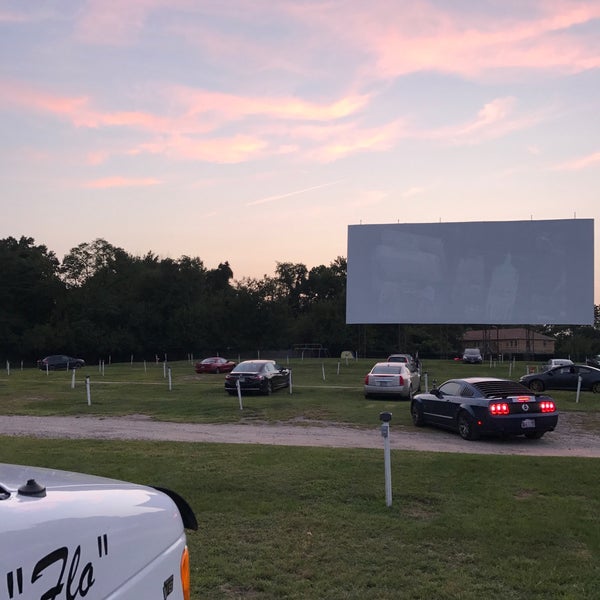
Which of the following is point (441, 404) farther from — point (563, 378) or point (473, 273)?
point (473, 273)

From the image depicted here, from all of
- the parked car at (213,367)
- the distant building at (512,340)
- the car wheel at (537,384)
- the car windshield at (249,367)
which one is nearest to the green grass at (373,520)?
the car windshield at (249,367)

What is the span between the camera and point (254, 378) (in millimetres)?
24625

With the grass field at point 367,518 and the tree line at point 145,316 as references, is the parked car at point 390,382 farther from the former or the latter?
the tree line at point 145,316

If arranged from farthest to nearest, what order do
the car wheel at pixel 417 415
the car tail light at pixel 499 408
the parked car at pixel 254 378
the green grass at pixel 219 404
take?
the parked car at pixel 254 378, the green grass at pixel 219 404, the car wheel at pixel 417 415, the car tail light at pixel 499 408

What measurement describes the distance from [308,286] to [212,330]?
46936 millimetres

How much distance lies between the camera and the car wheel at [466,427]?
1370cm

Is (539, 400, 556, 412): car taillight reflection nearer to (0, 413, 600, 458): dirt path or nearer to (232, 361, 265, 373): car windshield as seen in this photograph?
(0, 413, 600, 458): dirt path

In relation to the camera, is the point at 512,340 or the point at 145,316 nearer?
the point at 145,316

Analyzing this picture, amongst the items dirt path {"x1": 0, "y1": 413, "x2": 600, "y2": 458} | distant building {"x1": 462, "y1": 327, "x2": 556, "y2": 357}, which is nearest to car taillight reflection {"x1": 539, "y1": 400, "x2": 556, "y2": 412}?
dirt path {"x1": 0, "y1": 413, "x2": 600, "y2": 458}

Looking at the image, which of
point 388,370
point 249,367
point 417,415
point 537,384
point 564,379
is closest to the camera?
point 417,415

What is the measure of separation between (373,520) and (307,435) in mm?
7361

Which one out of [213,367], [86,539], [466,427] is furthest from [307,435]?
[213,367]

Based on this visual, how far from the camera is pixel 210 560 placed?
5.80m

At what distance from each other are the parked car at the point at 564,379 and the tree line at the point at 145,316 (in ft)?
146
